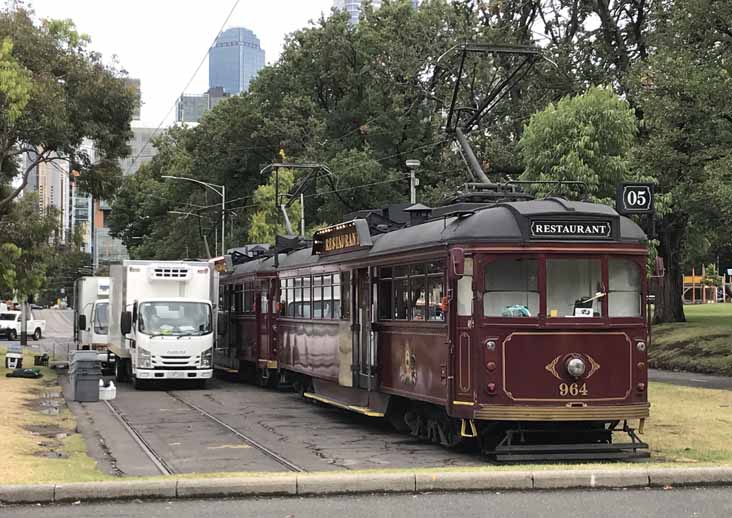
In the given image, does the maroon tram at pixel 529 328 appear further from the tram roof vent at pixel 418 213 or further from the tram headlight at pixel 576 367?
the tram roof vent at pixel 418 213

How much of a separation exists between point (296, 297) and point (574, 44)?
2326 centimetres

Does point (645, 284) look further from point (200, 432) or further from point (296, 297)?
point (296, 297)

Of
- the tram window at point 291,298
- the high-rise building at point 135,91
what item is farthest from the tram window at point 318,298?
the high-rise building at point 135,91

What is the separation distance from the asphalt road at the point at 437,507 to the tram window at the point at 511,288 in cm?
310

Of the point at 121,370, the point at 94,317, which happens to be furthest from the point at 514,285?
the point at 94,317

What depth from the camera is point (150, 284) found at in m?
25.4

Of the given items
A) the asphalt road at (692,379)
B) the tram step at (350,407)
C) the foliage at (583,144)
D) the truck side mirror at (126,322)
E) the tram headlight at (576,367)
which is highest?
the foliage at (583,144)

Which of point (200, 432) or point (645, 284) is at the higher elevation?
point (645, 284)

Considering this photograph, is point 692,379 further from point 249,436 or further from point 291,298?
point 249,436

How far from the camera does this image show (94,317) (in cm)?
3219

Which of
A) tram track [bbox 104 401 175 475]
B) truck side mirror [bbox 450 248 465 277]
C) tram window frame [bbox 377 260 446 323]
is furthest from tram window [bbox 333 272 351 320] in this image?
truck side mirror [bbox 450 248 465 277]

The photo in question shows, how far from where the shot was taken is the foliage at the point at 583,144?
79.0 feet

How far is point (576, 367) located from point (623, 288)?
1306 millimetres

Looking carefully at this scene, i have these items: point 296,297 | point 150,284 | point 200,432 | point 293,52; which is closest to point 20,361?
point 150,284
